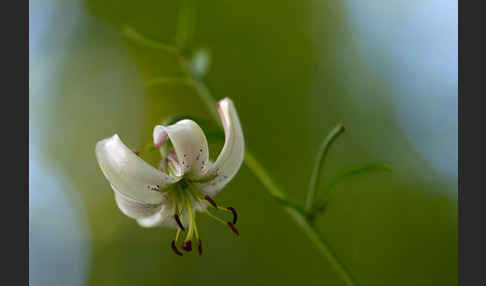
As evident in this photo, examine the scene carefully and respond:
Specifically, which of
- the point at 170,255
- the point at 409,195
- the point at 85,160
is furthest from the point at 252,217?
the point at 85,160

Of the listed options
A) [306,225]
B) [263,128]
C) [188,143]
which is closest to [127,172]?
[188,143]

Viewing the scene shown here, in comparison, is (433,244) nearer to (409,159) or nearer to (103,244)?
(409,159)

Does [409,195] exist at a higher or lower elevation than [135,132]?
lower

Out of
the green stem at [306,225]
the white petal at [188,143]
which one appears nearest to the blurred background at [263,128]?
the green stem at [306,225]

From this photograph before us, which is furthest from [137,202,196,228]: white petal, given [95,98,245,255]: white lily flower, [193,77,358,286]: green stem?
[193,77,358,286]: green stem

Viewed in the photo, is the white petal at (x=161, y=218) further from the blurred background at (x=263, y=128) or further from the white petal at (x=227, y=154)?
the blurred background at (x=263, y=128)

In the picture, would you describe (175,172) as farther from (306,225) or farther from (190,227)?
(306,225)

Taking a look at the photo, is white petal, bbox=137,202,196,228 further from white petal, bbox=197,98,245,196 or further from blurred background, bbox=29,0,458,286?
blurred background, bbox=29,0,458,286

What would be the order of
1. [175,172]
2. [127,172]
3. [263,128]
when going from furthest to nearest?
1. [263,128]
2. [175,172]
3. [127,172]
